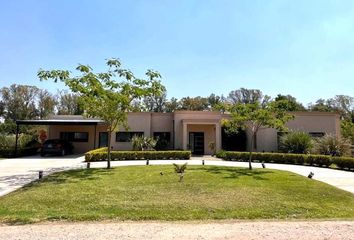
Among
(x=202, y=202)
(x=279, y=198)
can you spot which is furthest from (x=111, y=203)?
(x=279, y=198)

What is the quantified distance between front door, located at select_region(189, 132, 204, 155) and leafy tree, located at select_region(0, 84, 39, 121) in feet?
127

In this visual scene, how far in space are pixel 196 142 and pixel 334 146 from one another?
1226 cm

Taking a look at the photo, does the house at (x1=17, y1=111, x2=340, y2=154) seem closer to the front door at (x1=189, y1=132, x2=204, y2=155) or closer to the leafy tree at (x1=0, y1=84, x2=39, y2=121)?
the front door at (x1=189, y1=132, x2=204, y2=155)

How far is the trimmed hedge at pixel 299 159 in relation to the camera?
19070 mm

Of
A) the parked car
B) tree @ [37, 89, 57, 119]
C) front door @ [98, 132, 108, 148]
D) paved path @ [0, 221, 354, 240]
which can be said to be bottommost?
paved path @ [0, 221, 354, 240]

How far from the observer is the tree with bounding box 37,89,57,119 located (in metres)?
58.0

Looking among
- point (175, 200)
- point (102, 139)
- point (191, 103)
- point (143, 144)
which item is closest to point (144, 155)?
point (143, 144)

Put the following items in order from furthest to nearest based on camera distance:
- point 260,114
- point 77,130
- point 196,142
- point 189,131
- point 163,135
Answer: point 77,130 < point 163,135 < point 196,142 < point 189,131 < point 260,114

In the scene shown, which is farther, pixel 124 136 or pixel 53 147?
pixel 124 136

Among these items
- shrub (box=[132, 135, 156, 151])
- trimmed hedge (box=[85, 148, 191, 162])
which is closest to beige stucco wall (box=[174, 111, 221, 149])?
shrub (box=[132, 135, 156, 151])

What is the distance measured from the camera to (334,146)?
2256 centimetres

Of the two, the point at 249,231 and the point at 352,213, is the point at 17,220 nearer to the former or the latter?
the point at 249,231

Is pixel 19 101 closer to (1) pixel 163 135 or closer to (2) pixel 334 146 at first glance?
(1) pixel 163 135

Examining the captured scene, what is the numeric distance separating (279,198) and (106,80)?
10887 millimetres
